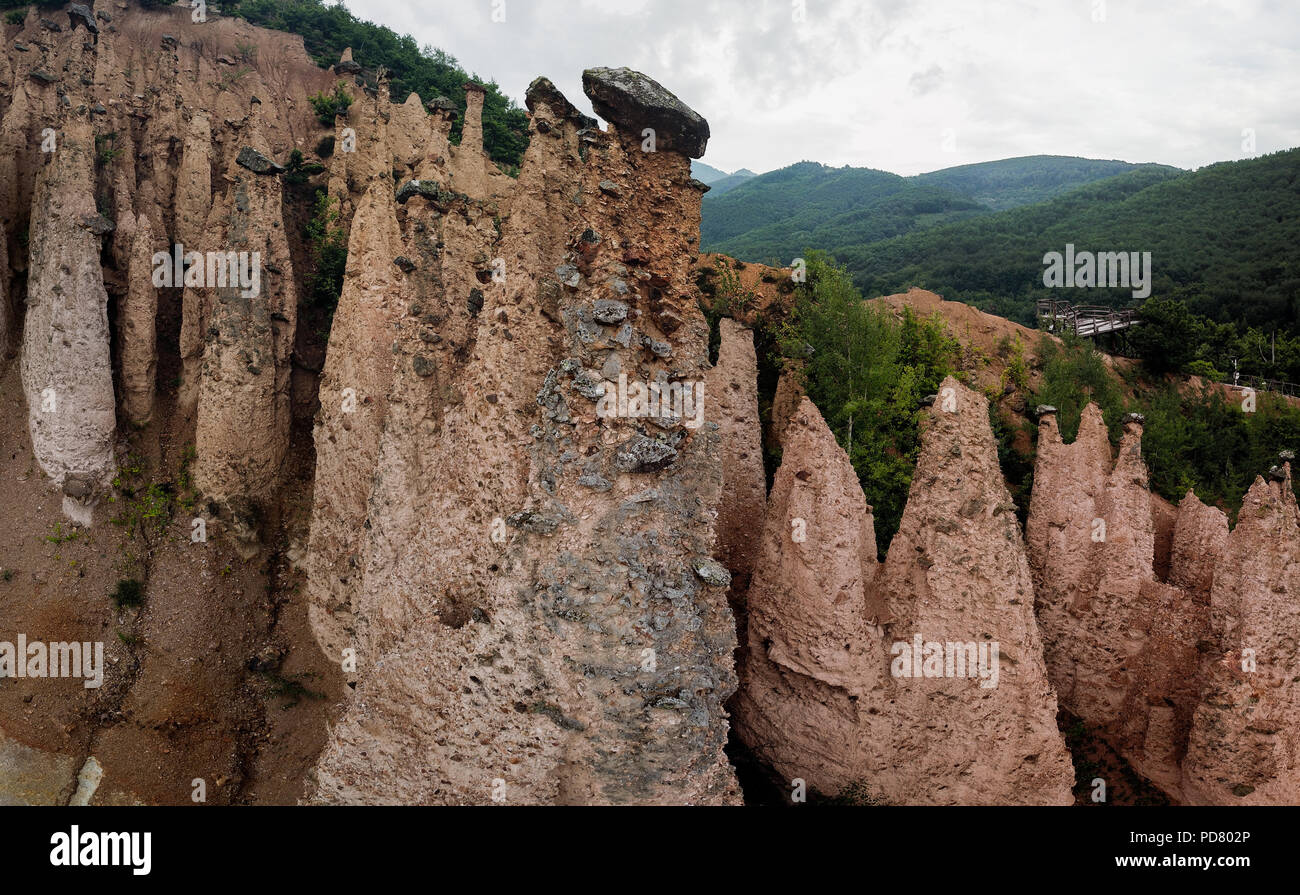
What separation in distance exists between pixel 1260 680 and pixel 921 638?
4935mm

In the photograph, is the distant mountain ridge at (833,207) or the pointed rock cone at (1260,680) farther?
the distant mountain ridge at (833,207)

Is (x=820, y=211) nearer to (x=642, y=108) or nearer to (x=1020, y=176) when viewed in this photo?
(x=1020, y=176)

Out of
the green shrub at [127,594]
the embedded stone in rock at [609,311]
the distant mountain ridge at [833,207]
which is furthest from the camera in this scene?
the distant mountain ridge at [833,207]

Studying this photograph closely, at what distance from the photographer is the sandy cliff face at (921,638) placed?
27.3ft

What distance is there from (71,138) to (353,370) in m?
9.19

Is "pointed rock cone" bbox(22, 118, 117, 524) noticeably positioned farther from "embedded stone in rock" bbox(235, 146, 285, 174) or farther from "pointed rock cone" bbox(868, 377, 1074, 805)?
"pointed rock cone" bbox(868, 377, 1074, 805)

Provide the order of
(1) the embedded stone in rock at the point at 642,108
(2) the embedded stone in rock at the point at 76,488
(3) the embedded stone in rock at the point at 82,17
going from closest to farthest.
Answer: (1) the embedded stone in rock at the point at 642,108 → (2) the embedded stone in rock at the point at 76,488 → (3) the embedded stone in rock at the point at 82,17

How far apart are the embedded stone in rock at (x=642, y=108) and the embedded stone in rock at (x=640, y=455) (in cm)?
332

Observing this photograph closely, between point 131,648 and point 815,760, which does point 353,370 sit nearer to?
point 131,648

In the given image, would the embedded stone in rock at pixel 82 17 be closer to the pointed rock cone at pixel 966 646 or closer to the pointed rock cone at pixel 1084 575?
the pointed rock cone at pixel 966 646

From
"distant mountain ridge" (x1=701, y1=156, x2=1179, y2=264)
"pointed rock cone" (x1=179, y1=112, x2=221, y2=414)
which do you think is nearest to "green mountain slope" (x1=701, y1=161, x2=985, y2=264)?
"distant mountain ridge" (x1=701, y1=156, x2=1179, y2=264)

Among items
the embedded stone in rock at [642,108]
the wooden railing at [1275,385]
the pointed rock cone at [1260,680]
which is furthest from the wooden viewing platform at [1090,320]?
Answer: the embedded stone in rock at [642,108]

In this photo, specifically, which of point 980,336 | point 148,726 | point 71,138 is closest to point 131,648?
point 148,726

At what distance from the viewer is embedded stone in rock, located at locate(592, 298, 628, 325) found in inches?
243
